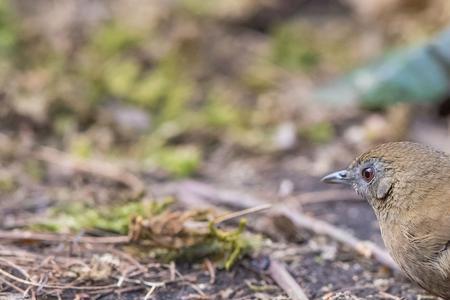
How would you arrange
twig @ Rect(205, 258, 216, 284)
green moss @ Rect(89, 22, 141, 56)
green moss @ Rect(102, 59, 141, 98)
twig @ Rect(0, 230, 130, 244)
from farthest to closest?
green moss @ Rect(89, 22, 141, 56) → green moss @ Rect(102, 59, 141, 98) → twig @ Rect(0, 230, 130, 244) → twig @ Rect(205, 258, 216, 284)

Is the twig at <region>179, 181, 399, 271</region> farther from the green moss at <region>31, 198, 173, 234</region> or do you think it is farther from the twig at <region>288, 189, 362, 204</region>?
the green moss at <region>31, 198, 173, 234</region>

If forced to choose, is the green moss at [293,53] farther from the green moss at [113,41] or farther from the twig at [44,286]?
the twig at [44,286]

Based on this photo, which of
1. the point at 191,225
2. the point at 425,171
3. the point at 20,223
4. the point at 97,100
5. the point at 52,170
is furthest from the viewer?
the point at 97,100

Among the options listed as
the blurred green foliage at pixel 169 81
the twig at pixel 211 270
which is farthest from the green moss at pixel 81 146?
the twig at pixel 211 270

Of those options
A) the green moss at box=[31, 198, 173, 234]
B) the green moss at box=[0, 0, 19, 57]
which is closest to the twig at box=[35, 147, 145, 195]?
the green moss at box=[31, 198, 173, 234]

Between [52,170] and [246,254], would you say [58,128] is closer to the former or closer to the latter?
[52,170]

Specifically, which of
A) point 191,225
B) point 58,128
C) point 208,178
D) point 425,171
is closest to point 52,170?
point 58,128

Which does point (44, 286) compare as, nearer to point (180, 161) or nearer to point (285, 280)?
point (285, 280)
